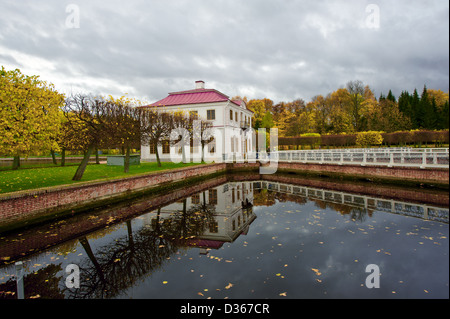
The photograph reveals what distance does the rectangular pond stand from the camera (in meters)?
4.86

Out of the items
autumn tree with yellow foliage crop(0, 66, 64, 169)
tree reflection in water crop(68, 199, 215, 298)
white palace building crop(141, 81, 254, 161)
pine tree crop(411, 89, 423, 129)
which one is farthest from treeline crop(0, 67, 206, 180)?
pine tree crop(411, 89, 423, 129)

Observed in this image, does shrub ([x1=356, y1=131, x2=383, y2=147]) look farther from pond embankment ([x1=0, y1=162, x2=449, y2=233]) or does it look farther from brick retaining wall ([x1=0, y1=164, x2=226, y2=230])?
brick retaining wall ([x1=0, y1=164, x2=226, y2=230])

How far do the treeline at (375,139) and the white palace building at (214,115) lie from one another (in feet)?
38.5

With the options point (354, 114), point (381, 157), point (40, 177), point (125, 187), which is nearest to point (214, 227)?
point (125, 187)

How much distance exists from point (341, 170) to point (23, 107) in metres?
23.6

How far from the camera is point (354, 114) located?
156 feet

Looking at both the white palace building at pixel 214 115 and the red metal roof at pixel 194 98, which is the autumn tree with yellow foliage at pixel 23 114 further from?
the red metal roof at pixel 194 98

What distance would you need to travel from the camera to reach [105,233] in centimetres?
822

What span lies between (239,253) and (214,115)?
24416 mm

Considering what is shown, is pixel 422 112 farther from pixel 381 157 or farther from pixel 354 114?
pixel 381 157

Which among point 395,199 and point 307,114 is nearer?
point 395,199

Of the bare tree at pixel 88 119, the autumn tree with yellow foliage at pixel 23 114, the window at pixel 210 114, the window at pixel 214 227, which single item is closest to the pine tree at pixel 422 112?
the window at pixel 210 114

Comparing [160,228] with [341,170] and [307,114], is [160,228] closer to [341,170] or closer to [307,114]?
[341,170]
